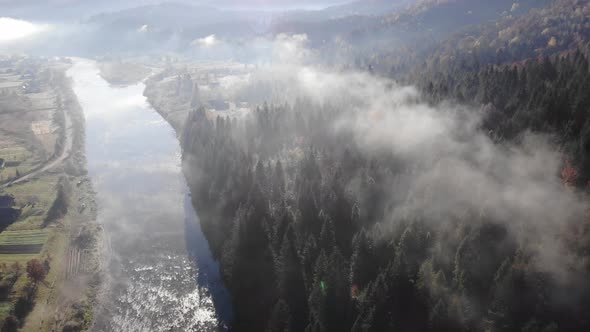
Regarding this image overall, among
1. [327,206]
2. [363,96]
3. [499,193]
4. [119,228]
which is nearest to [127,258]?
[119,228]

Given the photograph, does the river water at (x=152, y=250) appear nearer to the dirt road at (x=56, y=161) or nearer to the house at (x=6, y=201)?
the dirt road at (x=56, y=161)

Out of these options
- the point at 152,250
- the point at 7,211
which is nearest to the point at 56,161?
the point at 7,211

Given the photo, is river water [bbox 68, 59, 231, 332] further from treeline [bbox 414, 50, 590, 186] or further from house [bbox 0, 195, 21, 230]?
treeline [bbox 414, 50, 590, 186]

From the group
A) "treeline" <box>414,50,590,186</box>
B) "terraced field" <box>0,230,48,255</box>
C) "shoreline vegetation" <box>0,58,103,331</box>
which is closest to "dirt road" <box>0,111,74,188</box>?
"shoreline vegetation" <box>0,58,103,331</box>

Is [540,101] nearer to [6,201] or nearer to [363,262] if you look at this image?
[363,262]

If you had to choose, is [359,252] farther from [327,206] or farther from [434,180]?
[434,180]

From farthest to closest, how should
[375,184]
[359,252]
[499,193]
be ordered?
1. [375,184]
2. [499,193]
3. [359,252]
